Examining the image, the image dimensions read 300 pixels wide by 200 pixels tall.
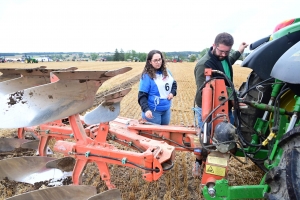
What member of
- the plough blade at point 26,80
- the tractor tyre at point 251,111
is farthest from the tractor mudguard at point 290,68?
the plough blade at point 26,80

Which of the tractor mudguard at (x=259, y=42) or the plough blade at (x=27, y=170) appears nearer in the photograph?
the tractor mudguard at (x=259, y=42)

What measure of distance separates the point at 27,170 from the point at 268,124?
8.86ft

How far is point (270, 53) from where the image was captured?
2.05 metres

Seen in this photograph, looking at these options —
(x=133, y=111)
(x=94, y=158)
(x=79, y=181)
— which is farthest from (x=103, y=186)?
(x=133, y=111)

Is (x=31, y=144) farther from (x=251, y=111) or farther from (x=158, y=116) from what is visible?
(x=251, y=111)

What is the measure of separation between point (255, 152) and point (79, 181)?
1.75 meters

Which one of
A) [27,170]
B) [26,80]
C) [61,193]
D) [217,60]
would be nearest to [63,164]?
[27,170]

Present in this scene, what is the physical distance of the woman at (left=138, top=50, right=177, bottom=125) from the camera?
329 centimetres

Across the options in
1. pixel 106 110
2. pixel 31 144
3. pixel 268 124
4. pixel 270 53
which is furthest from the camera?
pixel 31 144

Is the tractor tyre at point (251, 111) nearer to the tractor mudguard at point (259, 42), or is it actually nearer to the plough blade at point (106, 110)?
the tractor mudguard at point (259, 42)

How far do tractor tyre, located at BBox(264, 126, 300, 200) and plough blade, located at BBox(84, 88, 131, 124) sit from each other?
157 cm

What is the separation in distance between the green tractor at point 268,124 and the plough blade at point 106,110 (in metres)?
0.94

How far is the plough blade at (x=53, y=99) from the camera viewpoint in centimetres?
215

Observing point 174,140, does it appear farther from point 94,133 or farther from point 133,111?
point 133,111
